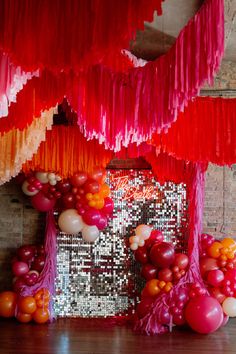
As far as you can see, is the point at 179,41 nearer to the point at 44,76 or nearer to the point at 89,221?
the point at 44,76

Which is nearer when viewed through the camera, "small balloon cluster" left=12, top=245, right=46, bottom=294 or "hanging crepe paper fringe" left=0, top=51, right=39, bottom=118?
"hanging crepe paper fringe" left=0, top=51, right=39, bottom=118

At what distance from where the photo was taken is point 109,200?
6637 millimetres

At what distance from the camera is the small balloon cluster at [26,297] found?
622cm

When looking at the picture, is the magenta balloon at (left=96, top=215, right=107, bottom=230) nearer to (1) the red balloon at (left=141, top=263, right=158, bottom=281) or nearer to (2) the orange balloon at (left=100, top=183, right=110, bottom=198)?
(2) the orange balloon at (left=100, top=183, right=110, bottom=198)

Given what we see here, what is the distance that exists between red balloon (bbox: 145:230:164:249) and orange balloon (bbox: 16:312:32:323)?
1611mm

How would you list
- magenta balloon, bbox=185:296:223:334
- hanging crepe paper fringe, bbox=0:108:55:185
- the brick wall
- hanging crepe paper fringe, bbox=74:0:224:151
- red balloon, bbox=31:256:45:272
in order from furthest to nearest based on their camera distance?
the brick wall → red balloon, bbox=31:256:45:272 → magenta balloon, bbox=185:296:223:334 → hanging crepe paper fringe, bbox=0:108:55:185 → hanging crepe paper fringe, bbox=74:0:224:151

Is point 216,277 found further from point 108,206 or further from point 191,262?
point 108,206

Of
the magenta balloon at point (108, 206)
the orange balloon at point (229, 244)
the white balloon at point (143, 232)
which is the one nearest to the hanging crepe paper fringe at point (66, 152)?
the magenta balloon at point (108, 206)

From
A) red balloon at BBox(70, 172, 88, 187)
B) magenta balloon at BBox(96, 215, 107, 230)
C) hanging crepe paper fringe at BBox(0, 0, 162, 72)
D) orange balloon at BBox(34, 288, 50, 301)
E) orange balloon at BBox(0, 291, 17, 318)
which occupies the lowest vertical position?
orange balloon at BBox(0, 291, 17, 318)

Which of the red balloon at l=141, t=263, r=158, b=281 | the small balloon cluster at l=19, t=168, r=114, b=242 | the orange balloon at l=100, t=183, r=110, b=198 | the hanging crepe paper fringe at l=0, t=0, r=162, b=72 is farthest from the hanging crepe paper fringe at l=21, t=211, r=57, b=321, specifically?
the hanging crepe paper fringe at l=0, t=0, r=162, b=72

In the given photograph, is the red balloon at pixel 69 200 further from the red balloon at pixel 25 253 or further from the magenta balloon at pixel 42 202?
the red balloon at pixel 25 253

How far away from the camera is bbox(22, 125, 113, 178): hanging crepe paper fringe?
5.87 metres

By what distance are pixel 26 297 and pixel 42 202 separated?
112cm

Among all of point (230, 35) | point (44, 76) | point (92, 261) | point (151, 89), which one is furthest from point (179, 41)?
point (92, 261)
